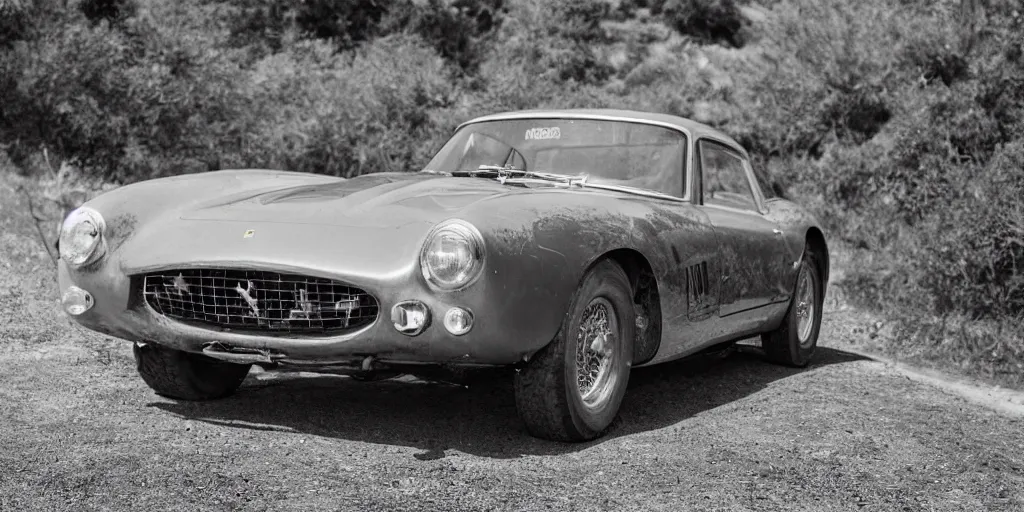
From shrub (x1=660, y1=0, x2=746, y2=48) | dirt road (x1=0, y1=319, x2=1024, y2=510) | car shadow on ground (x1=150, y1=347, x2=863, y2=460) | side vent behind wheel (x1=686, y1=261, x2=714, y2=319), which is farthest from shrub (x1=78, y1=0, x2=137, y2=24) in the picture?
side vent behind wheel (x1=686, y1=261, x2=714, y2=319)

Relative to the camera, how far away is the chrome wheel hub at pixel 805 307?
254 inches

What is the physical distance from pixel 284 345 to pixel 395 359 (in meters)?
0.40

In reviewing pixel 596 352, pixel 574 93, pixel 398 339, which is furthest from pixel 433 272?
pixel 574 93

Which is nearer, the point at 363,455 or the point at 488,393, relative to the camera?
the point at 363,455

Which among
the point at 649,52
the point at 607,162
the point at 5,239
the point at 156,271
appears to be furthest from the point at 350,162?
the point at 156,271

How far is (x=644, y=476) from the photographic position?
360cm

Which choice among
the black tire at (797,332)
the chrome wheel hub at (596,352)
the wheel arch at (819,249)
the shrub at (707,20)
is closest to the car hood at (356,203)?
the chrome wheel hub at (596,352)

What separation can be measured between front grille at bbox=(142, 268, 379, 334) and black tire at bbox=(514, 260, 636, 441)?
2.12 ft

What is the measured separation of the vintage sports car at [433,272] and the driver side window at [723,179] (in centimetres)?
→ 19

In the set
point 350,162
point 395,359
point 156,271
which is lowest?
point 350,162

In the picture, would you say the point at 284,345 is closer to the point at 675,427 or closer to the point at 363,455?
the point at 363,455

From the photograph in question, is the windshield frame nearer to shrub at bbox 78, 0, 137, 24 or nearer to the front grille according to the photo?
the front grille

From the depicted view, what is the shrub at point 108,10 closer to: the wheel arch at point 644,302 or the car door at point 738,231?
the car door at point 738,231

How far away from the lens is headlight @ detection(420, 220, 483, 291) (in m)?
3.60
